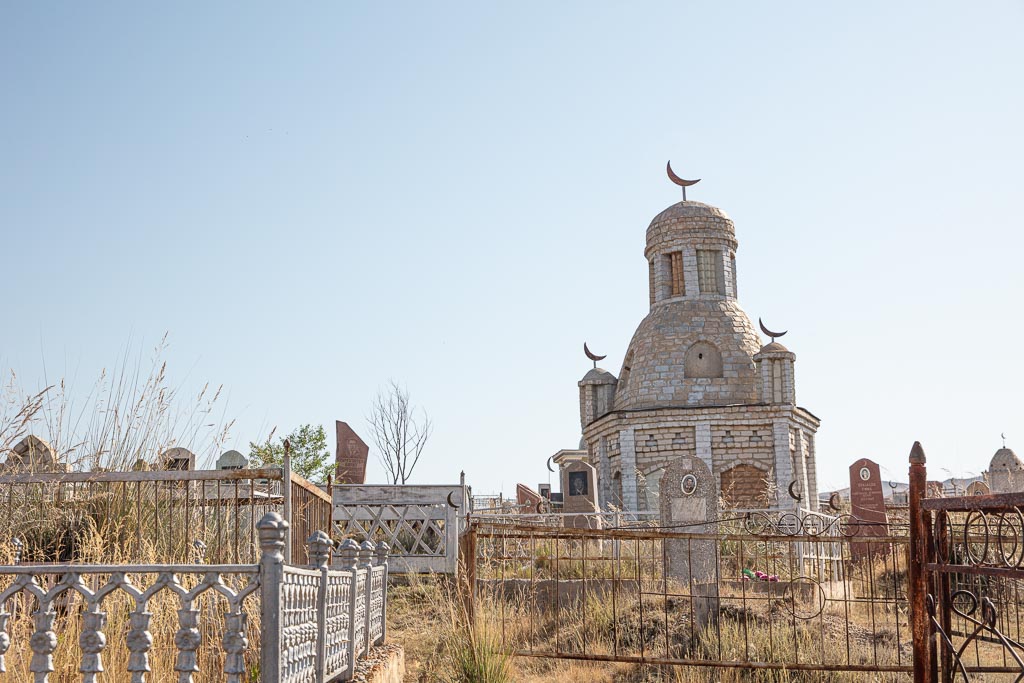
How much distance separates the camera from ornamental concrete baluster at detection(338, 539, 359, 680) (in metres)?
6.08

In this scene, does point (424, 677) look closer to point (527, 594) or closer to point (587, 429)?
point (527, 594)

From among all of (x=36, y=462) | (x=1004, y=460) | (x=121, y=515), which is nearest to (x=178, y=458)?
(x=36, y=462)

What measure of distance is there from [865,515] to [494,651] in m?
12.0

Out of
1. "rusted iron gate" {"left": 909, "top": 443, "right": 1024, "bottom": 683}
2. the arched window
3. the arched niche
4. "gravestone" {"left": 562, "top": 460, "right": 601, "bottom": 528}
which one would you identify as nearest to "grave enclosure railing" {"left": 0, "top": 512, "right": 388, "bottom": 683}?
"rusted iron gate" {"left": 909, "top": 443, "right": 1024, "bottom": 683}

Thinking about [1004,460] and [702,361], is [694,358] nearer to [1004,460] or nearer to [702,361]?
[702,361]

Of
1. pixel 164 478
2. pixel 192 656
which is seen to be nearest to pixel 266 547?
pixel 192 656

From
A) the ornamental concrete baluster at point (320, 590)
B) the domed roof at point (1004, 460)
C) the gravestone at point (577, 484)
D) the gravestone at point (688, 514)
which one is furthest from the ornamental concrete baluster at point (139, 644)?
the domed roof at point (1004, 460)

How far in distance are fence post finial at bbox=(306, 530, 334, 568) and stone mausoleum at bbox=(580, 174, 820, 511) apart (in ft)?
59.1

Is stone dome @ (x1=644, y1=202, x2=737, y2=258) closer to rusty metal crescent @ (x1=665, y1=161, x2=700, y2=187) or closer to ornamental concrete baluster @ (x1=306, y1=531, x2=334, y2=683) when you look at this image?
rusty metal crescent @ (x1=665, y1=161, x2=700, y2=187)

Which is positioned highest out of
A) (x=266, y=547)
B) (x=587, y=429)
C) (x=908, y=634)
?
(x=587, y=429)

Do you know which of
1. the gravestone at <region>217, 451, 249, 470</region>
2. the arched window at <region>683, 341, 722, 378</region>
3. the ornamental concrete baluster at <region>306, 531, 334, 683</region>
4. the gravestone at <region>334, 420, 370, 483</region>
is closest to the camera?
the ornamental concrete baluster at <region>306, 531, 334, 683</region>

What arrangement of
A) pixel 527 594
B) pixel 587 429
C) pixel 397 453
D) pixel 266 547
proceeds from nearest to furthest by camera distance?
pixel 266 547, pixel 527 594, pixel 587 429, pixel 397 453

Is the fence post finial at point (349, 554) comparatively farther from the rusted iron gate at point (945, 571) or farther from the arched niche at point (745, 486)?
the arched niche at point (745, 486)

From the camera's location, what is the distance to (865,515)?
1758cm
